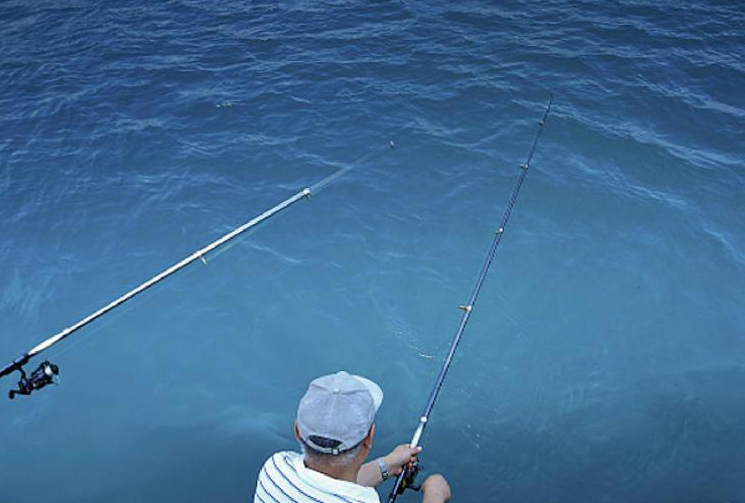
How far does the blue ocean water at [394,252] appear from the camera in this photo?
6461mm

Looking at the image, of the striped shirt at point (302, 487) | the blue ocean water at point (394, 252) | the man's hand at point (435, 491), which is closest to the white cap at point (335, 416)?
the striped shirt at point (302, 487)

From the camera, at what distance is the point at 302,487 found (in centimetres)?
266

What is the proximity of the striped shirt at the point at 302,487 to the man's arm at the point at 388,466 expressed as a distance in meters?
1.05

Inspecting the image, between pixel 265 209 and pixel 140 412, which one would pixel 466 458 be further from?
pixel 265 209

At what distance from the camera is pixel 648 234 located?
28.6ft

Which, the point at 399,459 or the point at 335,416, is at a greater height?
the point at 335,416

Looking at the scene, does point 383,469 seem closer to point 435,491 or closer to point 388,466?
point 388,466

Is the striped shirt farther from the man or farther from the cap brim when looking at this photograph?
the cap brim

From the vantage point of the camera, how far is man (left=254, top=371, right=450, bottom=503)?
2588 mm

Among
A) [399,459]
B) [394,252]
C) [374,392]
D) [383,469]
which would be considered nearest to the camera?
[374,392]

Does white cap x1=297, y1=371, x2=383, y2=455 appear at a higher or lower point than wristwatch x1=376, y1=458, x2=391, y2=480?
higher

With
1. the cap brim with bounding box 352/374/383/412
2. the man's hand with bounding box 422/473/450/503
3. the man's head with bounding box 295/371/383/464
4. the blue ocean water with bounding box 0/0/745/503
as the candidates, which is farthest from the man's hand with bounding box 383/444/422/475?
the blue ocean water with bounding box 0/0/745/503

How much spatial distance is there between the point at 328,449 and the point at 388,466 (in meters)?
1.35

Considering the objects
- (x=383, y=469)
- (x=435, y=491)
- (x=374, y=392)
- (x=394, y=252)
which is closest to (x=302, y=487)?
(x=374, y=392)
